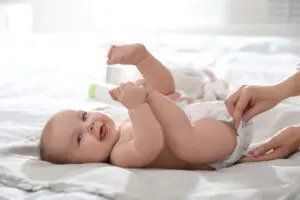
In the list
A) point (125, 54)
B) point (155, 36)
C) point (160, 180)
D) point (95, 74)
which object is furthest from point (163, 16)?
point (160, 180)

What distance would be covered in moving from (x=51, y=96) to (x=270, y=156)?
749mm

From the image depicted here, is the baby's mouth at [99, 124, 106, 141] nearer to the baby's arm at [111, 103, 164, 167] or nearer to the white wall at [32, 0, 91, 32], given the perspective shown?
the baby's arm at [111, 103, 164, 167]

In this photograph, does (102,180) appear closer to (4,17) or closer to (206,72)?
(206,72)

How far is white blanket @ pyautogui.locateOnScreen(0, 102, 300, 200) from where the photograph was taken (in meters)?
0.85

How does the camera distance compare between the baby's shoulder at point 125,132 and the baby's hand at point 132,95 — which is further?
the baby's shoulder at point 125,132

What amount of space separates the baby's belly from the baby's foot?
10.0 inches

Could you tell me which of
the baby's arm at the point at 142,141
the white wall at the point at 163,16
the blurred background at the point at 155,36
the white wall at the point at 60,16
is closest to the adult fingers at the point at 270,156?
the baby's arm at the point at 142,141

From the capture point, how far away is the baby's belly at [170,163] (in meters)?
1.06

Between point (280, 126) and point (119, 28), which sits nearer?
point (280, 126)

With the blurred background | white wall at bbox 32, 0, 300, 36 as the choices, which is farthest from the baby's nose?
white wall at bbox 32, 0, 300, 36

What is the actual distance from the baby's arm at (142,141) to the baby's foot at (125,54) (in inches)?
9.6

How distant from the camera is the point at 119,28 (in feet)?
9.23

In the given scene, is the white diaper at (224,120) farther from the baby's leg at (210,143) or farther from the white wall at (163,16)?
the white wall at (163,16)

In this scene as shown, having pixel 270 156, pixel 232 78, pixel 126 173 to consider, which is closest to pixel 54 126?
pixel 126 173
